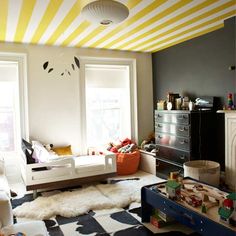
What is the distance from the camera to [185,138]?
12.8 ft

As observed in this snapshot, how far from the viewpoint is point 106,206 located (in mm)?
3215

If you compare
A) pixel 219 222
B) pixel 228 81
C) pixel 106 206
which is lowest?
pixel 106 206

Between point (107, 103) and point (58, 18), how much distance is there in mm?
2373

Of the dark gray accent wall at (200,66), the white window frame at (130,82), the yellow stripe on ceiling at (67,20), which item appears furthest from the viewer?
the white window frame at (130,82)

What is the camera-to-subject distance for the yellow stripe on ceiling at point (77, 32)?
11.5ft

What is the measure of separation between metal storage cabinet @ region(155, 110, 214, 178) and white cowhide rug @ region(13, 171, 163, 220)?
0.67 meters

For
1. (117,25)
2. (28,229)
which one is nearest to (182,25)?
(117,25)

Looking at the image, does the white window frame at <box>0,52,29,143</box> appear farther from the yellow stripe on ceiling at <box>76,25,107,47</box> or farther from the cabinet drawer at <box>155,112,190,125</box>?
the cabinet drawer at <box>155,112,190,125</box>

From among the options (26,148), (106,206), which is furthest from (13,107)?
(106,206)

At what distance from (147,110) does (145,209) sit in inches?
117

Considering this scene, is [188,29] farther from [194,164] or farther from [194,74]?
[194,164]

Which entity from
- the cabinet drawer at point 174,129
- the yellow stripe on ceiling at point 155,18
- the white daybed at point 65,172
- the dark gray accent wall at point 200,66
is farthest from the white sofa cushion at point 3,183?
the dark gray accent wall at point 200,66

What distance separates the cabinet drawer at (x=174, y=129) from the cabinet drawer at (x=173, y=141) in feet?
0.22

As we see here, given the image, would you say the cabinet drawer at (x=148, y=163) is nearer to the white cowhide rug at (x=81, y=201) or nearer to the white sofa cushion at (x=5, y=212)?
the white cowhide rug at (x=81, y=201)
